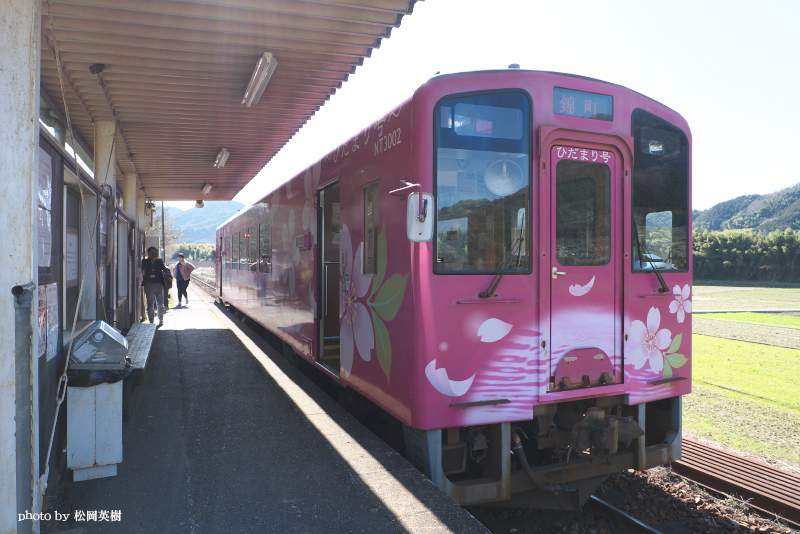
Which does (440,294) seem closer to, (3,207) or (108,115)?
(3,207)

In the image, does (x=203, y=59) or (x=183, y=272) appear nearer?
(x=203, y=59)

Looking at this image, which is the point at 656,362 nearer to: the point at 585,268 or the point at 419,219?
the point at 585,268

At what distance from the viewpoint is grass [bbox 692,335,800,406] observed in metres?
7.77

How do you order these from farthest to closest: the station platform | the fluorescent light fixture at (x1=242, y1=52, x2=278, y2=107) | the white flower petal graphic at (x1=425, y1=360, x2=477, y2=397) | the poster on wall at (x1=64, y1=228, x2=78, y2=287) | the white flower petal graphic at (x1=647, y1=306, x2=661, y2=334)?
the fluorescent light fixture at (x1=242, y1=52, x2=278, y2=107) < the poster on wall at (x1=64, y1=228, x2=78, y2=287) < the white flower petal graphic at (x1=647, y1=306, x2=661, y2=334) < the white flower petal graphic at (x1=425, y1=360, x2=477, y2=397) < the station platform

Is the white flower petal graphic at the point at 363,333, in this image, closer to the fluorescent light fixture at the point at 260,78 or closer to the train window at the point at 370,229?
the train window at the point at 370,229

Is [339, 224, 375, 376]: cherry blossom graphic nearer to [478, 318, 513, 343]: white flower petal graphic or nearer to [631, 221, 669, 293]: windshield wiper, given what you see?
[478, 318, 513, 343]: white flower petal graphic

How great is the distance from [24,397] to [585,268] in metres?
3.63

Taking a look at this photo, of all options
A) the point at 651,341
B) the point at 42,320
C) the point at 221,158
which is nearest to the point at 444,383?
the point at 651,341

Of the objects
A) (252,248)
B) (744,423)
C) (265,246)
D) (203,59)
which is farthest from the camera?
(252,248)

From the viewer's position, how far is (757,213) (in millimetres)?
151875

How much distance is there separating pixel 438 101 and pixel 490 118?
0.40 meters

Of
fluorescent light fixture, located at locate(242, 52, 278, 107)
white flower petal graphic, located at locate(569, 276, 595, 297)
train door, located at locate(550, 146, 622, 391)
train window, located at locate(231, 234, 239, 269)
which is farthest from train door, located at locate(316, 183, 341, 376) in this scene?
train window, located at locate(231, 234, 239, 269)

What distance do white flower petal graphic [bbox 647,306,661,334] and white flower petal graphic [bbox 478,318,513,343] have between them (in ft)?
4.26

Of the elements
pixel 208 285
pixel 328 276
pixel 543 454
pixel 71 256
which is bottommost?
pixel 543 454
